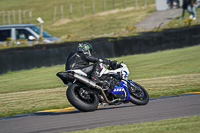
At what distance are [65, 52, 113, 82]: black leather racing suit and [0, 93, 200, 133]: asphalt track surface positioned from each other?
81 centimetres

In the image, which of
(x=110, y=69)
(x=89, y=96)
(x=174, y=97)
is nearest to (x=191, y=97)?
(x=174, y=97)

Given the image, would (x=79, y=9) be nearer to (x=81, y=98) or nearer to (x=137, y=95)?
(x=137, y=95)

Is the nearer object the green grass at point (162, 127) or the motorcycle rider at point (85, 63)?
the green grass at point (162, 127)

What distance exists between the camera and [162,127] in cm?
514

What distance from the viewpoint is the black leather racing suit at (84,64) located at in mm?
6940

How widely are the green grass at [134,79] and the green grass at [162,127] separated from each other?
3168 mm

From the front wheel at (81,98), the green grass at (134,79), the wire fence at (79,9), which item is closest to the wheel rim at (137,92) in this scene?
the front wheel at (81,98)

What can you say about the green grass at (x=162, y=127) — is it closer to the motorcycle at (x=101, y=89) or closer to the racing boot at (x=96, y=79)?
the motorcycle at (x=101, y=89)

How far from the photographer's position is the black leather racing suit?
6.94 m

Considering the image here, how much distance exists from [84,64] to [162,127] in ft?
Answer: 8.35

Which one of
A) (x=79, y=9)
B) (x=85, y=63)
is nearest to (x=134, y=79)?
(x=85, y=63)

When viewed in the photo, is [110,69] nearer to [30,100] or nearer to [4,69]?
[30,100]

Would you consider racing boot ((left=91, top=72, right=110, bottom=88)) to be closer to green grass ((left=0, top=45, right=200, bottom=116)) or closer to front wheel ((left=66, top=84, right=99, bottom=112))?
front wheel ((left=66, top=84, right=99, bottom=112))

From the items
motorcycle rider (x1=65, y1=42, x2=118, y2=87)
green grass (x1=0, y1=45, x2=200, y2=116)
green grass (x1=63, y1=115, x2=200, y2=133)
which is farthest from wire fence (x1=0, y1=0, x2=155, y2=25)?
green grass (x1=63, y1=115, x2=200, y2=133)
